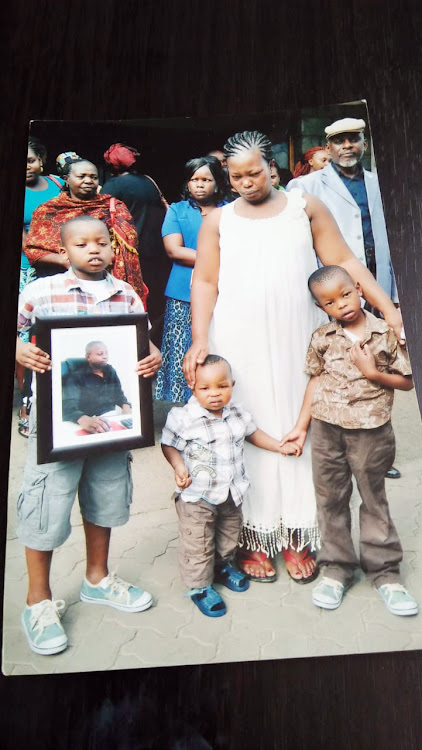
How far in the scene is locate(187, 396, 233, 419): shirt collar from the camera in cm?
82

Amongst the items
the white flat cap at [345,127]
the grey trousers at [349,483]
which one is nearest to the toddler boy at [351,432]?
the grey trousers at [349,483]

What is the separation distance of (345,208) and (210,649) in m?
0.71

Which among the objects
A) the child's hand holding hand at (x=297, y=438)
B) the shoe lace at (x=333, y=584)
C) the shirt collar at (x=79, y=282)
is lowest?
the shoe lace at (x=333, y=584)

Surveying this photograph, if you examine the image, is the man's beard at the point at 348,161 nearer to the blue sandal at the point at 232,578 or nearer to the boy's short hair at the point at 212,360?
the boy's short hair at the point at 212,360

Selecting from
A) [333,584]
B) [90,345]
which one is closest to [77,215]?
[90,345]

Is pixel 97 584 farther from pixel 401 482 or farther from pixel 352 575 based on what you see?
pixel 401 482

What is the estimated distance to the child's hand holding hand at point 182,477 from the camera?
808 millimetres

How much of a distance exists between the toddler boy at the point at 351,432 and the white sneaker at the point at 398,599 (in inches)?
1.3

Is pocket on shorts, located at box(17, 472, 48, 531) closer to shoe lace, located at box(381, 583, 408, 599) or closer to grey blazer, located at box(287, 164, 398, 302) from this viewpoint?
shoe lace, located at box(381, 583, 408, 599)

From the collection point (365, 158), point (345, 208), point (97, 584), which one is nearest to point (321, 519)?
point (97, 584)

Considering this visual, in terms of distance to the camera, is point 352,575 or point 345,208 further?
point 345,208

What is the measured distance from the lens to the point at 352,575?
802 millimetres

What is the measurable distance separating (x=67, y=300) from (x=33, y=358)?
0.34 feet

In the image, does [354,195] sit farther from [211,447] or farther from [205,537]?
[205,537]
